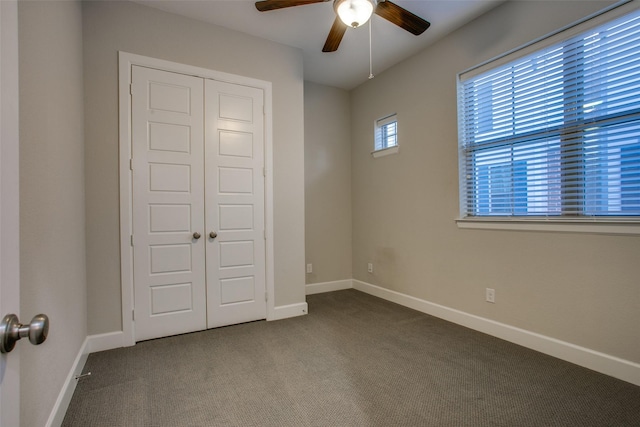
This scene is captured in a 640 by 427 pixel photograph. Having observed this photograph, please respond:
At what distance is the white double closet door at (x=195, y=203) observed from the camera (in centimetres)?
254

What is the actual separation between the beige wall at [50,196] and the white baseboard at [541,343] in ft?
9.99

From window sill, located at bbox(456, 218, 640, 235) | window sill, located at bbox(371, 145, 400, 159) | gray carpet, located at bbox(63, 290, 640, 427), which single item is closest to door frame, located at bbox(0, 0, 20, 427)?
gray carpet, located at bbox(63, 290, 640, 427)

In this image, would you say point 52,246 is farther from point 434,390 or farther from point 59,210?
point 434,390

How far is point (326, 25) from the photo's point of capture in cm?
283

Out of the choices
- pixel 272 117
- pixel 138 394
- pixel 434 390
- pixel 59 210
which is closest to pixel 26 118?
pixel 59 210

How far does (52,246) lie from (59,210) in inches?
9.6

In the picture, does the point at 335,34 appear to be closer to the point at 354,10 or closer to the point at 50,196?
the point at 354,10

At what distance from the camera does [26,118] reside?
1266 millimetres

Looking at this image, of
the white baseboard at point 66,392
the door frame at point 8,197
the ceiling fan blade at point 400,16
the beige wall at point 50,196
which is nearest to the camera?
the door frame at point 8,197

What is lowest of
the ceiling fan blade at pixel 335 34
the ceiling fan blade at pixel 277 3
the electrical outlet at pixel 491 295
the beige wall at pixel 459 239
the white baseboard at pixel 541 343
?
the white baseboard at pixel 541 343

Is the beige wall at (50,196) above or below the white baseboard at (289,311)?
above

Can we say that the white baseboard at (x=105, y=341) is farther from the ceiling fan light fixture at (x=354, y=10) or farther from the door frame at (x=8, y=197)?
the ceiling fan light fixture at (x=354, y=10)

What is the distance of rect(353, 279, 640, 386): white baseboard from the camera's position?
6.26ft

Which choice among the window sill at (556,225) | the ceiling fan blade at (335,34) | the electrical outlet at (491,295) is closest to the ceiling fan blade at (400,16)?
the ceiling fan blade at (335,34)
